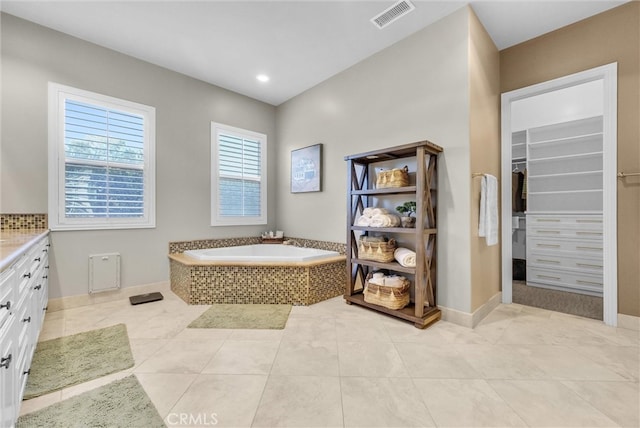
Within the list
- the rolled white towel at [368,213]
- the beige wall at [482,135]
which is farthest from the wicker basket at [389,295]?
the rolled white towel at [368,213]

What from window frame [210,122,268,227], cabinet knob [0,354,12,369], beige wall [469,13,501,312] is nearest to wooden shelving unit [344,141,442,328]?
beige wall [469,13,501,312]

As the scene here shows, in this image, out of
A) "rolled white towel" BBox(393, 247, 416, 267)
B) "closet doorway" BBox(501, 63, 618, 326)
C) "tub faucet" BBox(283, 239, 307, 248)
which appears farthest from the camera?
"tub faucet" BBox(283, 239, 307, 248)

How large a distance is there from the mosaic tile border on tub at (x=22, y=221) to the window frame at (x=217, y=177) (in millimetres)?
1647

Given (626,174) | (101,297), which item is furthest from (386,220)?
(101,297)

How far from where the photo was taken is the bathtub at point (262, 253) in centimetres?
290

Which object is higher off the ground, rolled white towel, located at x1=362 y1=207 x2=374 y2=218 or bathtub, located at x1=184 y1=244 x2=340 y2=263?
rolled white towel, located at x1=362 y1=207 x2=374 y2=218

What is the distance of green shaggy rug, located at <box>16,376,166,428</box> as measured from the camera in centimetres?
124

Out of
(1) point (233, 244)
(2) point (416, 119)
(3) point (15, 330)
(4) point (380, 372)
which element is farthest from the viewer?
(1) point (233, 244)

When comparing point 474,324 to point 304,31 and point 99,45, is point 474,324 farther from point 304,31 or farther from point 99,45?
point 99,45

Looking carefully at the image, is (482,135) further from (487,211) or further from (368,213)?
(368,213)

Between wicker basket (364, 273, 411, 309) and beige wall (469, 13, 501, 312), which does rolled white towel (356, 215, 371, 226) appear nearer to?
wicker basket (364, 273, 411, 309)

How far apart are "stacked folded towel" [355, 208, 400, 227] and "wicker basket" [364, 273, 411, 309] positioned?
564mm

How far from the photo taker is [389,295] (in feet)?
8.19

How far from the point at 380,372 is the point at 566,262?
3.33 meters
